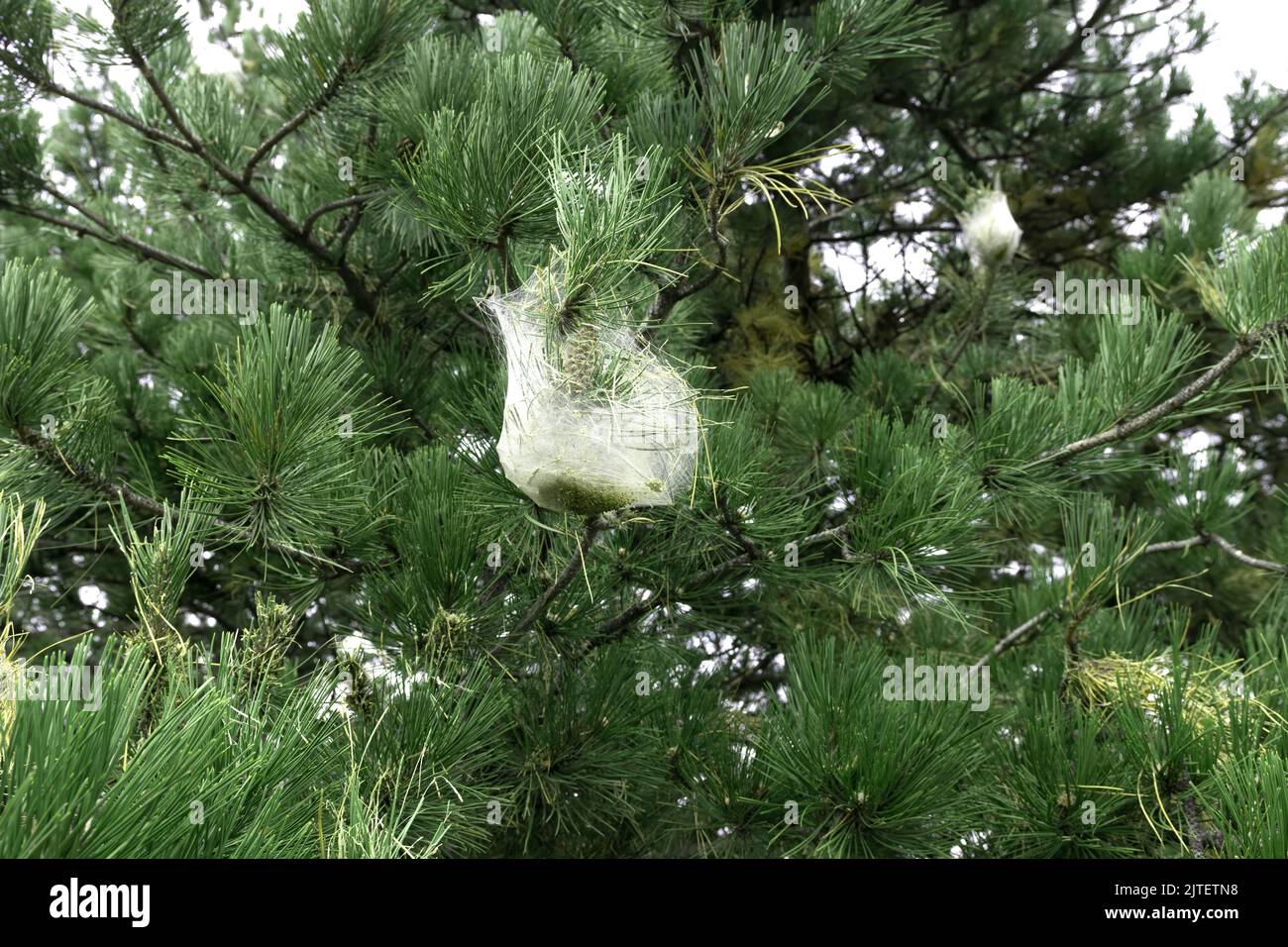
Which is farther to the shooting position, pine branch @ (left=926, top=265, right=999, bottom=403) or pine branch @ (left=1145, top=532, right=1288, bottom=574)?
pine branch @ (left=926, top=265, right=999, bottom=403)

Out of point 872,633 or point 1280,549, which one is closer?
point 1280,549

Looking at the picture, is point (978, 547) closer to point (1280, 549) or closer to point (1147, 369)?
point (1147, 369)

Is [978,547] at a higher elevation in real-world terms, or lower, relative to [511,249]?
lower

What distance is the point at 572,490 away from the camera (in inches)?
54.1

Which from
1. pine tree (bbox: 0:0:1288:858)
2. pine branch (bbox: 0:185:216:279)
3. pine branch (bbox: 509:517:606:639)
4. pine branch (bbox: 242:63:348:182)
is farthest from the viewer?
pine branch (bbox: 0:185:216:279)

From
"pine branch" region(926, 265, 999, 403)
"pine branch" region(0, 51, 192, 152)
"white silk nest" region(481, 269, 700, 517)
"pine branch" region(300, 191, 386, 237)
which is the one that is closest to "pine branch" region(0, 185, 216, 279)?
"pine branch" region(0, 51, 192, 152)

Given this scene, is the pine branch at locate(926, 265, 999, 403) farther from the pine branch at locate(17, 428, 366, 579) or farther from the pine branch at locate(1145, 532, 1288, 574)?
the pine branch at locate(17, 428, 366, 579)

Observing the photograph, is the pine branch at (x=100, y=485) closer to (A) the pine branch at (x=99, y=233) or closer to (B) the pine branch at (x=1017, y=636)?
(A) the pine branch at (x=99, y=233)

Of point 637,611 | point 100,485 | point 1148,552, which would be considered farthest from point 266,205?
point 1148,552

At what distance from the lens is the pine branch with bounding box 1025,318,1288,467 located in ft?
5.11
